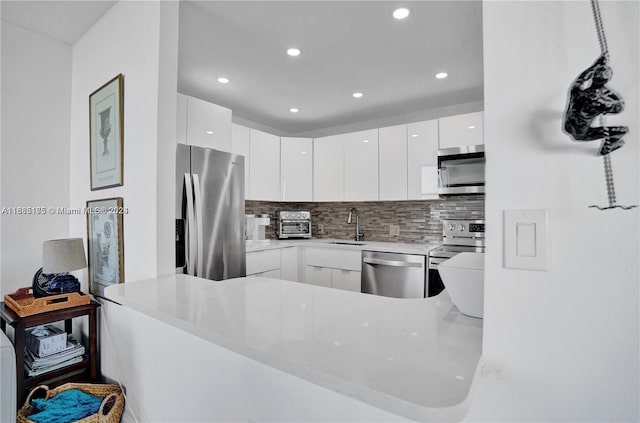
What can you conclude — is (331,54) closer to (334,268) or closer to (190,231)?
(190,231)

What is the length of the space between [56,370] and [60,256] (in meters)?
0.70

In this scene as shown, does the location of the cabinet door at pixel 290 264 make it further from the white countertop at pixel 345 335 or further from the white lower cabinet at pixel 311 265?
the white countertop at pixel 345 335

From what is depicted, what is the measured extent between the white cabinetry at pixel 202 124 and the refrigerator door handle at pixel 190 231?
0.58 m

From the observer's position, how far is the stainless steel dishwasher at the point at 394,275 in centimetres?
291

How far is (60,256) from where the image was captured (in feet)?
6.13

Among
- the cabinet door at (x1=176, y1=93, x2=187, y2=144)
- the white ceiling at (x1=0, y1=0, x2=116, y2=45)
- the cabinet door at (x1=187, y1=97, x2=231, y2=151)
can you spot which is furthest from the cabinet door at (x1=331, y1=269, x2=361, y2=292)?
the white ceiling at (x1=0, y1=0, x2=116, y2=45)

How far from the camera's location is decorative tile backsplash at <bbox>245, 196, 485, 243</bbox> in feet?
11.3

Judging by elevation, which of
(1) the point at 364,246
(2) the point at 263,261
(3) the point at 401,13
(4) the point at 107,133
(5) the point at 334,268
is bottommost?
(5) the point at 334,268

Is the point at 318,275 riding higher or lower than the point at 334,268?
lower

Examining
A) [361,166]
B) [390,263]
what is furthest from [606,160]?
[361,166]

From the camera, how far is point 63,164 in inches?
97.2

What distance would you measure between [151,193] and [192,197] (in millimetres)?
679

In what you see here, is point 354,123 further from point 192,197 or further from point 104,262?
point 104,262

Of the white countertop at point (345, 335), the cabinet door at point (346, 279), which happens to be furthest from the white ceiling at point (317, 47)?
the cabinet door at point (346, 279)
